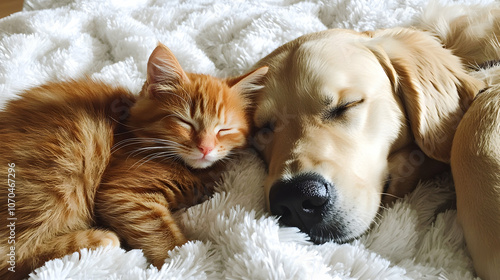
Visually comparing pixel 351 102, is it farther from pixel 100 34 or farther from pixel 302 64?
pixel 100 34

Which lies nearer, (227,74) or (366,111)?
(366,111)

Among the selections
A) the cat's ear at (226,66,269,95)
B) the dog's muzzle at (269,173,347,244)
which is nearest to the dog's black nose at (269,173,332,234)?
the dog's muzzle at (269,173,347,244)

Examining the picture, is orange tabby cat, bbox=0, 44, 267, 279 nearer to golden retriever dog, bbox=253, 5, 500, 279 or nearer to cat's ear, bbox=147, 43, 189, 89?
cat's ear, bbox=147, 43, 189, 89

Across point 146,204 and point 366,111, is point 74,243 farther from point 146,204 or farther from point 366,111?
point 366,111

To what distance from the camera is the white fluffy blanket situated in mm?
796

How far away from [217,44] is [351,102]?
0.88 m

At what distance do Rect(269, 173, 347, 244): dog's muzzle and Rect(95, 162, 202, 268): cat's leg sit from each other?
25 centimetres

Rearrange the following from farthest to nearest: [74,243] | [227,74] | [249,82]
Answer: [227,74] < [249,82] < [74,243]

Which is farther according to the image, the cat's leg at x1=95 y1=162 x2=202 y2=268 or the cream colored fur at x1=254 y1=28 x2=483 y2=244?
the cream colored fur at x1=254 y1=28 x2=483 y2=244

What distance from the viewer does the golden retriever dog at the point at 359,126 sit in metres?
0.93

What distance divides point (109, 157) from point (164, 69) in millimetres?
273

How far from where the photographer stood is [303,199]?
0.91 m

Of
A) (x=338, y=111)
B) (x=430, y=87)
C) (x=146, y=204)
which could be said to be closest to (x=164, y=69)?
(x=146, y=204)

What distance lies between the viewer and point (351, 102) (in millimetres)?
1108
